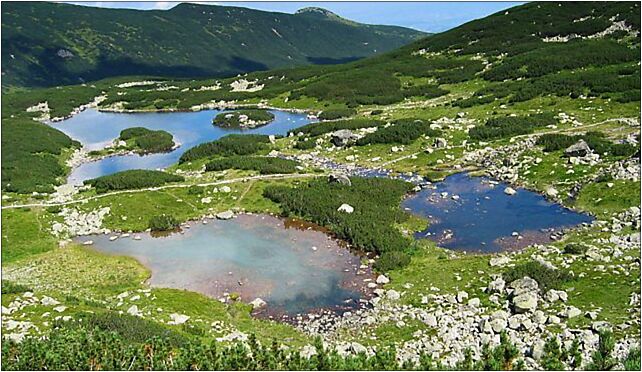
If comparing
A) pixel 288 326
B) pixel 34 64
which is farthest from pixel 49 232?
pixel 34 64

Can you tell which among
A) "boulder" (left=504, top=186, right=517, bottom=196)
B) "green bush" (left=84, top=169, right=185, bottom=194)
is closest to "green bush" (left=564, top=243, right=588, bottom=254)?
"boulder" (left=504, top=186, right=517, bottom=196)

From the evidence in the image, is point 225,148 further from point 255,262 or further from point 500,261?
point 500,261

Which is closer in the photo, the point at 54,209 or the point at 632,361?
the point at 632,361

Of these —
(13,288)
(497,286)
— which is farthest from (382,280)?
(13,288)

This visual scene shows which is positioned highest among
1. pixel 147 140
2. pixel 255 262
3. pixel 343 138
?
pixel 343 138

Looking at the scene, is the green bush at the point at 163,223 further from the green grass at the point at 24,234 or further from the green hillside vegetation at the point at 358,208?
→ the green hillside vegetation at the point at 358,208

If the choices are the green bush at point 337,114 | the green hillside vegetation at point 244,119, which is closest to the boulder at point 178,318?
the green bush at point 337,114
